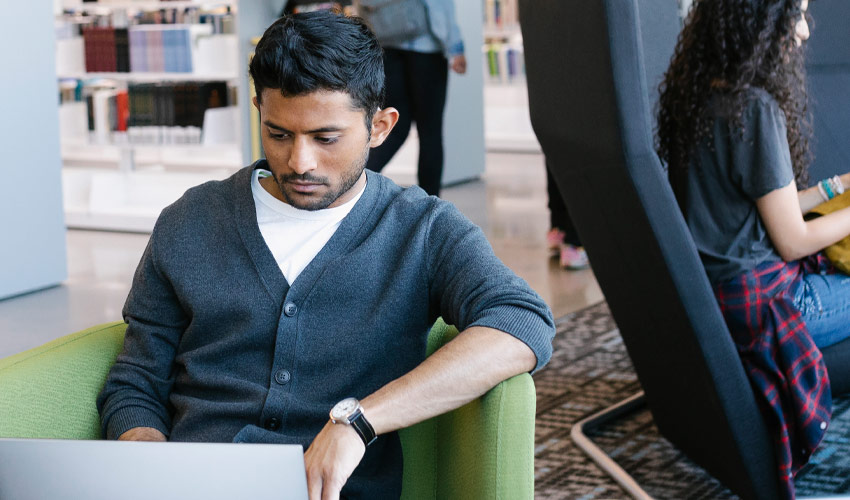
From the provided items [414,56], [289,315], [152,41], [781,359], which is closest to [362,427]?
[289,315]

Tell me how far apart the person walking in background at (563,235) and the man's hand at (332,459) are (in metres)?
3.17

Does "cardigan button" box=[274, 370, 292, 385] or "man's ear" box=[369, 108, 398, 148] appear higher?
"man's ear" box=[369, 108, 398, 148]

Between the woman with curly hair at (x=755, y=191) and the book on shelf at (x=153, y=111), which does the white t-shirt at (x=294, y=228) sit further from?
the book on shelf at (x=153, y=111)

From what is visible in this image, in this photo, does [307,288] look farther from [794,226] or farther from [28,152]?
[28,152]

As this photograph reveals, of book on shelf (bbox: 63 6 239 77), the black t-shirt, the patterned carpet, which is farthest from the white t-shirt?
book on shelf (bbox: 63 6 239 77)

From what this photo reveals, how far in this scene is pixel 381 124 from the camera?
1537 millimetres

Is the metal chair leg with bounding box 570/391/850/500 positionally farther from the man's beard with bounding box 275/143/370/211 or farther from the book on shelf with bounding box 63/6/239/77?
the book on shelf with bounding box 63/6/239/77

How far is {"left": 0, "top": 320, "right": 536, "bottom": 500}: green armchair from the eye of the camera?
130 cm

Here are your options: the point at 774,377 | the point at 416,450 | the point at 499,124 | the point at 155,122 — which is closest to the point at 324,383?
the point at 416,450

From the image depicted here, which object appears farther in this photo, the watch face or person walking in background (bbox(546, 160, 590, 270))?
person walking in background (bbox(546, 160, 590, 270))

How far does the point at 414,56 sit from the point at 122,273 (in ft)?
5.04

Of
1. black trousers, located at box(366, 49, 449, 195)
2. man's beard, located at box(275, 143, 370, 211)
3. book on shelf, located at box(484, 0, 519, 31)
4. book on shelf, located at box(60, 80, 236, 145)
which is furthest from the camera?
book on shelf, located at box(484, 0, 519, 31)

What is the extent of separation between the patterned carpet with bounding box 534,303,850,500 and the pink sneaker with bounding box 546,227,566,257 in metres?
1.34

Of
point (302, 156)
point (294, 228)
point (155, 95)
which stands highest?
point (155, 95)
